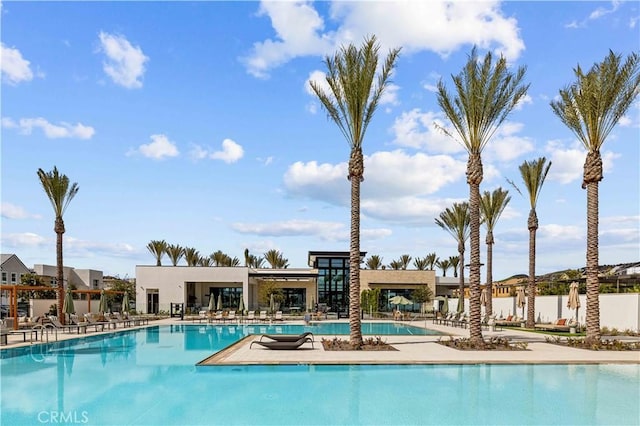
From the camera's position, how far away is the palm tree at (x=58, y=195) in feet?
88.8

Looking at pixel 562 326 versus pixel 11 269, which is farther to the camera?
pixel 11 269

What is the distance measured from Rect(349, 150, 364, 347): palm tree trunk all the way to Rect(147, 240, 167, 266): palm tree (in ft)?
139

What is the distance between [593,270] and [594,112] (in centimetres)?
579

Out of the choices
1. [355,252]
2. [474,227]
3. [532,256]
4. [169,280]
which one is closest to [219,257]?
[169,280]

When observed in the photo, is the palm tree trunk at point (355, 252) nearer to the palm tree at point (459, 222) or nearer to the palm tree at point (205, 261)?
the palm tree at point (459, 222)

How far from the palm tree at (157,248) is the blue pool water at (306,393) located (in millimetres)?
40564

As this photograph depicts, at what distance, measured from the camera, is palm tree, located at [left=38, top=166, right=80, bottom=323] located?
1066 inches

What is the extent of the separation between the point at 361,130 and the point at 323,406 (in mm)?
10375

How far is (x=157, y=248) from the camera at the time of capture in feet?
182

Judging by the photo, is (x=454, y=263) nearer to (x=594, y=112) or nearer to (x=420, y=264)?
(x=420, y=264)

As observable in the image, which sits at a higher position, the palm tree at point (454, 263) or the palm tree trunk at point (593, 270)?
the palm tree trunk at point (593, 270)

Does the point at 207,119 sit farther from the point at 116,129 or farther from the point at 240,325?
the point at 240,325

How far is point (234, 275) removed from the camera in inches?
1718

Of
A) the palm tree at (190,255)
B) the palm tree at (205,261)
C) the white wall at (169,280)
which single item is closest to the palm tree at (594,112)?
the white wall at (169,280)
